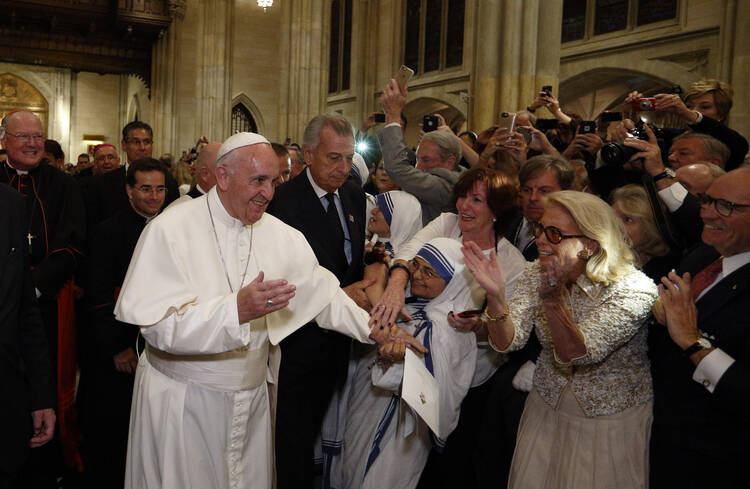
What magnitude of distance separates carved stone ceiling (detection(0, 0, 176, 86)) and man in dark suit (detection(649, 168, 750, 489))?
1881cm

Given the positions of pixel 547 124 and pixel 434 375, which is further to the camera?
pixel 547 124

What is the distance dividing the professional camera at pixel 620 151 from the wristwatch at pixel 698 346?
143 cm

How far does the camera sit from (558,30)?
913 centimetres

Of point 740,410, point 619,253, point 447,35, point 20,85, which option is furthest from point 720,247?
point 20,85

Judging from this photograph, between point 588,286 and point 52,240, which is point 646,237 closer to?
point 588,286

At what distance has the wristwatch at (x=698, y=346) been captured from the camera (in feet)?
7.11

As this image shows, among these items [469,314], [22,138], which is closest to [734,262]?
[469,314]

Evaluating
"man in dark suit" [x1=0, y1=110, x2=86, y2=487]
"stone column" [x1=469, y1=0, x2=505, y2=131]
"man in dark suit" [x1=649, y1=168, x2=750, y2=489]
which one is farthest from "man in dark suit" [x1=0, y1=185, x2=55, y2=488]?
"stone column" [x1=469, y1=0, x2=505, y2=131]

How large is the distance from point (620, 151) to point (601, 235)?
1.13 meters

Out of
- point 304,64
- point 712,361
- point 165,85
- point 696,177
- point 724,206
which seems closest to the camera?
point 712,361

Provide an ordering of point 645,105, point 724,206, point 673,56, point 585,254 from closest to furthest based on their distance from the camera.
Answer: point 724,206
point 585,254
point 645,105
point 673,56

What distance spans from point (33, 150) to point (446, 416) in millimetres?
3062

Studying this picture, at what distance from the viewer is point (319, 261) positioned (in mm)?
3500

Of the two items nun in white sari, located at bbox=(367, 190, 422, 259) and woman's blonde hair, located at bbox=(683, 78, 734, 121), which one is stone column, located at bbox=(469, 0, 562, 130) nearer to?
woman's blonde hair, located at bbox=(683, 78, 734, 121)
